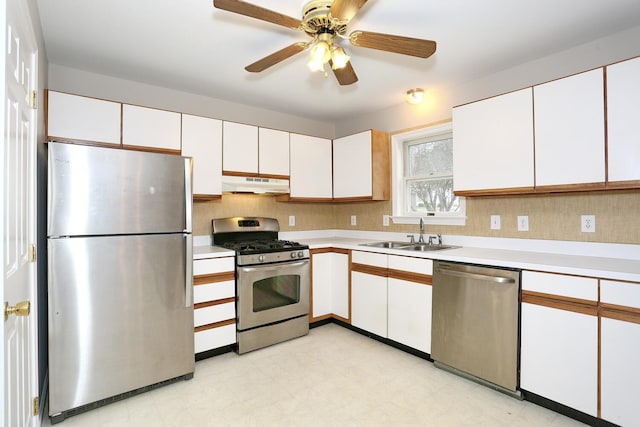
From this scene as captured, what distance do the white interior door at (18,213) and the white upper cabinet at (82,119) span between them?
759 millimetres

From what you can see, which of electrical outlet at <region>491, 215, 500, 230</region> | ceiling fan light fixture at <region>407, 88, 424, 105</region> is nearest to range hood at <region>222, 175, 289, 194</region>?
ceiling fan light fixture at <region>407, 88, 424, 105</region>

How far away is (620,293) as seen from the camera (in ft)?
5.84

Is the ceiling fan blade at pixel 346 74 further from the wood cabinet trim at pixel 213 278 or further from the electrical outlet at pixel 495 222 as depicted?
the wood cabinet trim at pixel 213 278

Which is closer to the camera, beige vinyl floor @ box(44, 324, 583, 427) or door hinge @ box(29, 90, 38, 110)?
door hinge @ box(29, 90, 38, 110)

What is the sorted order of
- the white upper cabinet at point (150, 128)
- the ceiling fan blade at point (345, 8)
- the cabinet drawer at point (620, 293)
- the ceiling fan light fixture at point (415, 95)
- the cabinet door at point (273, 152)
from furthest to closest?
the cabinet door at point (273, 152)
the ceiling fan light fixture at point (415, 95)
the white upper cabinet at point (150, 128)
the cabinet drawer at point (620, 293)
the ceiling fan blade at point (345, 8)

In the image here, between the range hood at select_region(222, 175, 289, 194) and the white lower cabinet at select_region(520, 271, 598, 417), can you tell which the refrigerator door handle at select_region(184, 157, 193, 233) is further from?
the white lower cabinet at select_region(520, 271, 598, 417)

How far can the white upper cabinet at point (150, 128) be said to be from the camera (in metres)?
2.63

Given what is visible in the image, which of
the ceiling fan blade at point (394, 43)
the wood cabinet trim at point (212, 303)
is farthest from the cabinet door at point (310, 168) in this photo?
the ceiling fan blade at point (394, 43)

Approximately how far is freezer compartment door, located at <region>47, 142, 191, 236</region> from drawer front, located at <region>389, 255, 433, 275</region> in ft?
5.74

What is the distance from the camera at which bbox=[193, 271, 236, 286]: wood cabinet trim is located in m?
2.67

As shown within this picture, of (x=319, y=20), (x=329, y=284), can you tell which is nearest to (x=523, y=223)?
(x=329, y=284)

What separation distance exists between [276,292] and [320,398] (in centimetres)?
109

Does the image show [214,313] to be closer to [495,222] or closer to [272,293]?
[272,293]

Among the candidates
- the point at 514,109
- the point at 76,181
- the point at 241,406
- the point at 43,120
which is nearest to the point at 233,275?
the point at 241,406
